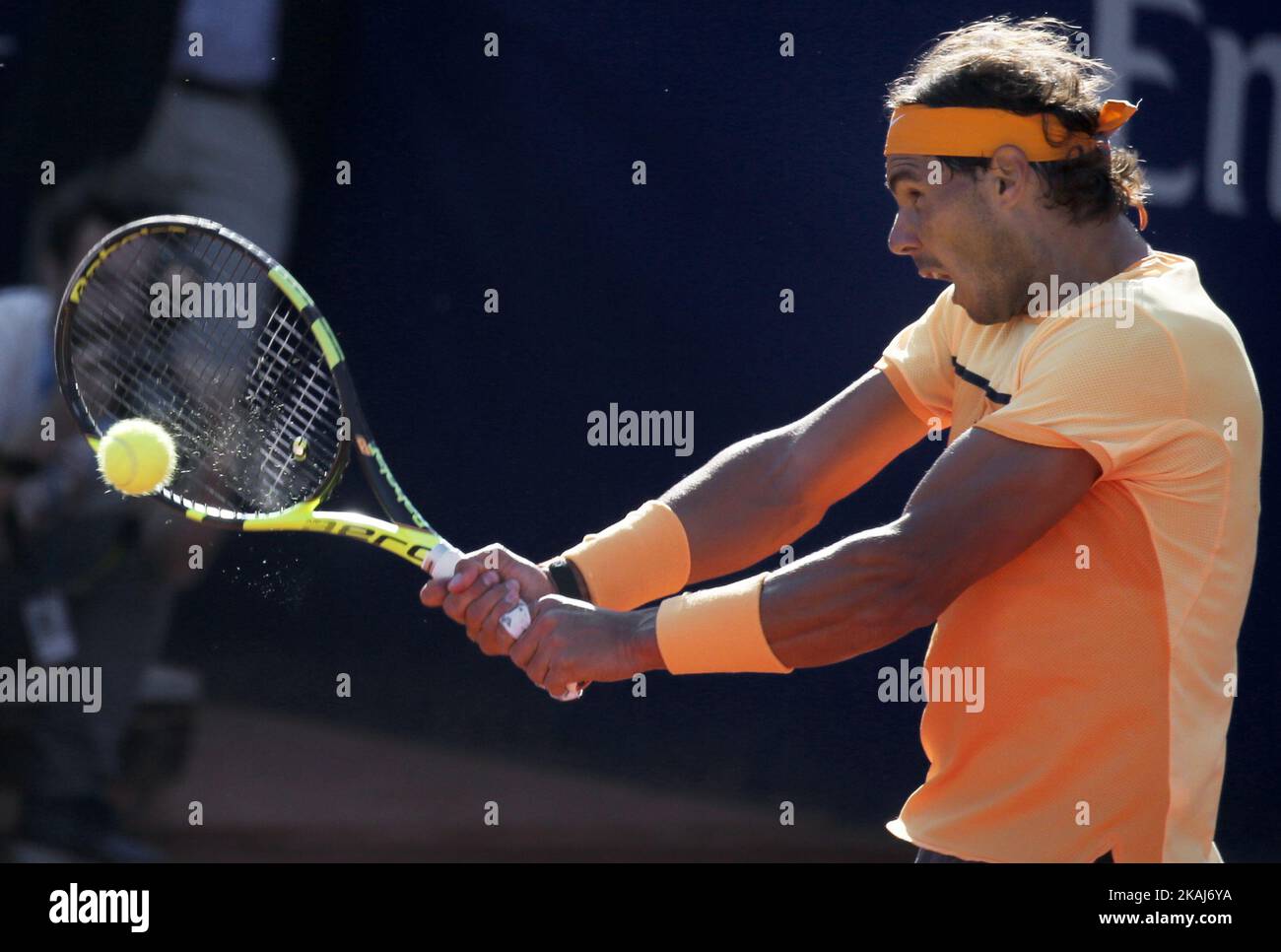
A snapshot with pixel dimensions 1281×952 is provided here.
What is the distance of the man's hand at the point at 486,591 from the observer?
8.58ft

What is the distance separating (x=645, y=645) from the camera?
2.36 metres

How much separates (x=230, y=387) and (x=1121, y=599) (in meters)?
1.68

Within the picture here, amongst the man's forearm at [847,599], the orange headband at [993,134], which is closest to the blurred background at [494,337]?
the orange headband at [993,134]

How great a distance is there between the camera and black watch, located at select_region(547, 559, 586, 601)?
2707mm

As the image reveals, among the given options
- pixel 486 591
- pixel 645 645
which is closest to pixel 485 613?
pixel 486 591

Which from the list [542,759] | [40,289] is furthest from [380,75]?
[542,759]

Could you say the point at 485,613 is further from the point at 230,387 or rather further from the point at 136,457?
the point at 230,387

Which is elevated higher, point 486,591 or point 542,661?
point 486,591

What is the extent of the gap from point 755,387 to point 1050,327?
1.95 metres

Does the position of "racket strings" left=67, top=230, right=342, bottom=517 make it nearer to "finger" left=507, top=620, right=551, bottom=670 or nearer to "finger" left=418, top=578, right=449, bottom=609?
"finger" left=418, top=578, right=449, bottom=609

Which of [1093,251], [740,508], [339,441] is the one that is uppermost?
[1093,251]

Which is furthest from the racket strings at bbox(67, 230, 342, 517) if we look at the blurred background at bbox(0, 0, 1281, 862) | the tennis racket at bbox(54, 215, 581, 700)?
the blurred background at bbox(0, 0, 1281, 862)

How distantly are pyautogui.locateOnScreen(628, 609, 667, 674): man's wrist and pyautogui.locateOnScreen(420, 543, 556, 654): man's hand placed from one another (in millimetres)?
289

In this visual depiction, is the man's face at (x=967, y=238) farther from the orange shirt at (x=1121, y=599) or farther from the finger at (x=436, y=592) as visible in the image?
the finger at (x=436, y=592)
